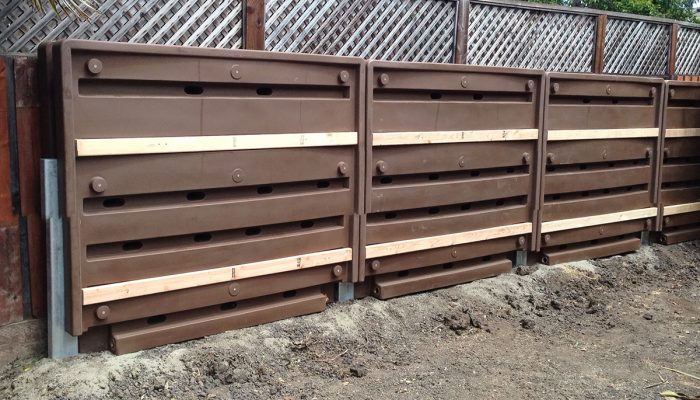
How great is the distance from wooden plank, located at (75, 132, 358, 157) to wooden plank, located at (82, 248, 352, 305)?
0.70 meters

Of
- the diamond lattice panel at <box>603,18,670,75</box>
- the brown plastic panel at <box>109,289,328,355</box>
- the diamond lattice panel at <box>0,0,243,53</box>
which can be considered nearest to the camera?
the brown plastic panel at <box>109,289,328,355</box>

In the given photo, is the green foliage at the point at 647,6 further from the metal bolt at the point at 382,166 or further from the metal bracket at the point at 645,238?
the metal bolt at the point at 382,166

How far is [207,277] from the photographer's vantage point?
13.9 feet

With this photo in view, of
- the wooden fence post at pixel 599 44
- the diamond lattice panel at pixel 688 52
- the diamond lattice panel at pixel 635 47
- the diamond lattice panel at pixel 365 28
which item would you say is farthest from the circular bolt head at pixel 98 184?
the diamond lattice panel at pixel 688 52

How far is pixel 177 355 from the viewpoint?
407cm

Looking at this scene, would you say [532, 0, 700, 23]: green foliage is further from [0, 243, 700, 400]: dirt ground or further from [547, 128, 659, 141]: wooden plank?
[0, 243, 700, 400]: dirt ground

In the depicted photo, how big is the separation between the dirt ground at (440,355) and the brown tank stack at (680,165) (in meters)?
1.52

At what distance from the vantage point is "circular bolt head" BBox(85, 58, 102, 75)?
145 inches

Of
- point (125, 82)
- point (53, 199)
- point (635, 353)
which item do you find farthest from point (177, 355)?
point (635, 353)

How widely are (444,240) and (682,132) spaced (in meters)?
3.31

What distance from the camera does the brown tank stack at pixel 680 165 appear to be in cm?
719

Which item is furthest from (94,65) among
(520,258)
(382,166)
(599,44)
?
(599,44)

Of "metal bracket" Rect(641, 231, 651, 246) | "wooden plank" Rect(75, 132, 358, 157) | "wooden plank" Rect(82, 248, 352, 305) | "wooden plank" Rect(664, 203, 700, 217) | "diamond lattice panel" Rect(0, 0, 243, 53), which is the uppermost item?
"diamond lattice panel" Rect(0, 0, 243, 53)

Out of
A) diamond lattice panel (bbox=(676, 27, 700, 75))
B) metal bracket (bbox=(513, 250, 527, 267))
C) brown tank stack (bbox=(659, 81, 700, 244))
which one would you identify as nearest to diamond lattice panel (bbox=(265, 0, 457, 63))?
brown tank stack (bbox=(659, 81, 700, 244))
